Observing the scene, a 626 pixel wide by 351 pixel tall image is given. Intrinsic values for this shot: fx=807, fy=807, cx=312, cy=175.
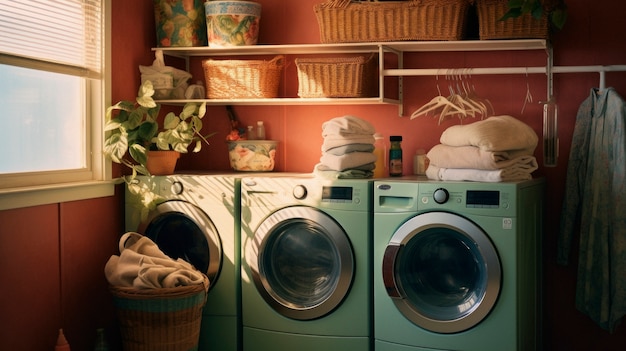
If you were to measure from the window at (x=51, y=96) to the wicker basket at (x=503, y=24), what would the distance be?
1.75 meters

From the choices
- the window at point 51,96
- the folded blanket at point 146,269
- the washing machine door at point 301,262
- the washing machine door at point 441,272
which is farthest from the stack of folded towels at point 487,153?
the window at point 51,96

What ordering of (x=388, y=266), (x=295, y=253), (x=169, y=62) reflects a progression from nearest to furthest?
(x=388, y=266) → (x=295, y=253) → (x=169, y=62)

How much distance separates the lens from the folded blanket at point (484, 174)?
3.38 m

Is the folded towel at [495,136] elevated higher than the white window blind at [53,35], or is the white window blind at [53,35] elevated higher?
the white window blind at [53,35]

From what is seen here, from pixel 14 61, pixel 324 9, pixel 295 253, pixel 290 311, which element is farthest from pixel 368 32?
pixel 14 61

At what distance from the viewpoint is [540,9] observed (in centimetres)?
348

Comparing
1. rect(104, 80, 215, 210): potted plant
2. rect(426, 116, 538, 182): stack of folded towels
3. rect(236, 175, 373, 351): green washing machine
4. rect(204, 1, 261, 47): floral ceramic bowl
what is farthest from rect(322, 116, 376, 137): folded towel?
rect(204, 1, 261, 47): floral ceramic bowl

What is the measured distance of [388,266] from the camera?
349 cm

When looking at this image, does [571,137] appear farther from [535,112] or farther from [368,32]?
[368,32]

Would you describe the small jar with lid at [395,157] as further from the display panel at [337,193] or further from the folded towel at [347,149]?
the display panel at [337,193]

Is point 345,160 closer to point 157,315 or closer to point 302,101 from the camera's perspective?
point 302,101

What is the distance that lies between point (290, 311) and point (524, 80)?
Answer: 160cm

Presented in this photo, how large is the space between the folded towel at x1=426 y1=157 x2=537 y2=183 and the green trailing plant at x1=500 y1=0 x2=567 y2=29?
0.64m

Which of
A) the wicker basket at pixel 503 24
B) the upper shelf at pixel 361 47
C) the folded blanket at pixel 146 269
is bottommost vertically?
the folded blanket at pixel 146 269
